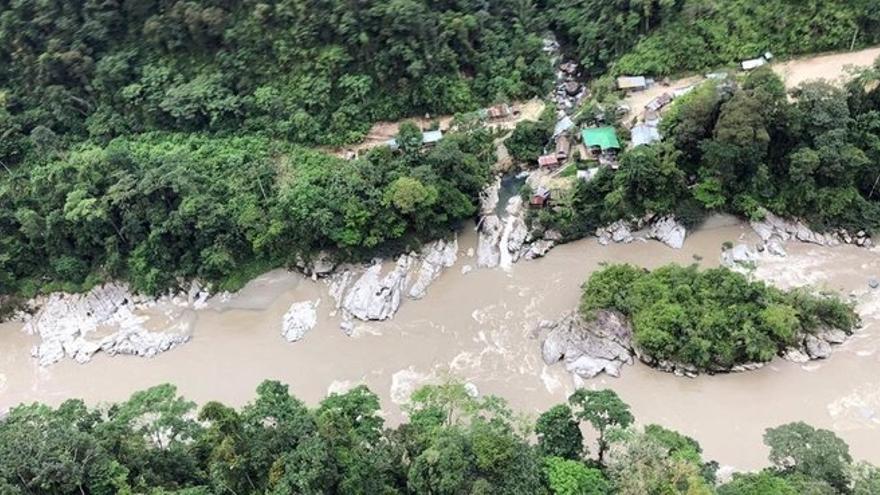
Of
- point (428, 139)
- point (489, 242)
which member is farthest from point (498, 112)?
point (489, 242)

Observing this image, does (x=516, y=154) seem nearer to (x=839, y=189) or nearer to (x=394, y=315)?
(x=394, y=315)

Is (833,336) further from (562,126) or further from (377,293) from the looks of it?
(377,293)

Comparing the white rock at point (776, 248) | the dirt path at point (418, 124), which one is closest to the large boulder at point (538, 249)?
the dirt path at point (418, 124)

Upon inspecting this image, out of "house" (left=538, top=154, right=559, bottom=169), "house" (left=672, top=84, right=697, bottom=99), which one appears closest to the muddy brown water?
"house" (left=538, top=154, right=559, bottom=169)

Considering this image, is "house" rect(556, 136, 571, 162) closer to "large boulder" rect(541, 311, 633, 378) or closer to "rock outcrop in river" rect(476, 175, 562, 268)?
"rock outcrop in river" rect(476, 175, 562, 268)

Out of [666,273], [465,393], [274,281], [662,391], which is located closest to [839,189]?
[666,273]
